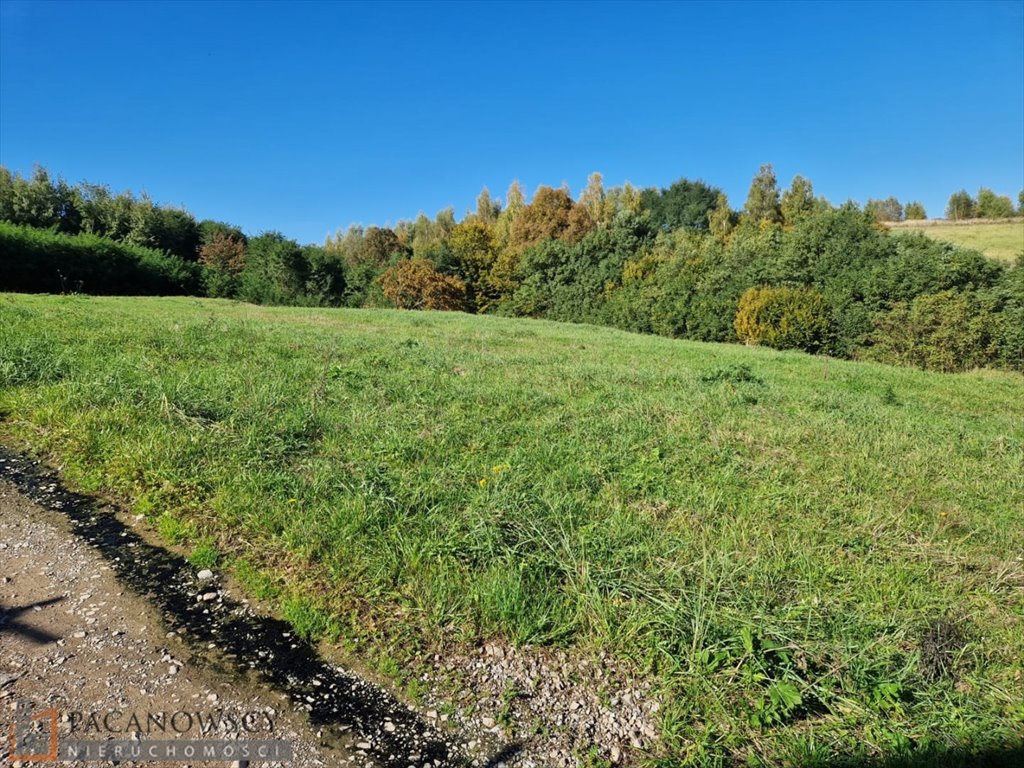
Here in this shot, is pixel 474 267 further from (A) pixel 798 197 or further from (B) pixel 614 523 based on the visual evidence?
(B) pixel 614 523

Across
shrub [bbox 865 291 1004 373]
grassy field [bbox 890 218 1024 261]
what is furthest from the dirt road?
grassy field [bbox 890 218 1024 261]

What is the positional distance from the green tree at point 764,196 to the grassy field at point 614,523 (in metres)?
41.3

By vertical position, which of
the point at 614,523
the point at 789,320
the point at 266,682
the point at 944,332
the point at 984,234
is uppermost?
the point at 984,234

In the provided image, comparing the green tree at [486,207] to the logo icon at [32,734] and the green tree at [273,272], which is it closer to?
the green tree at [273,272]

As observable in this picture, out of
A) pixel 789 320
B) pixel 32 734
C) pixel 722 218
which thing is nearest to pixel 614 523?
pixel 32 734

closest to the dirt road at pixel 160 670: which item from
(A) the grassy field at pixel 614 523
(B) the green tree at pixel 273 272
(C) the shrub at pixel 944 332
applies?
(A) the grassy field at pixel 614 523

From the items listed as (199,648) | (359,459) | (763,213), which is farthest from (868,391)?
(763,213)

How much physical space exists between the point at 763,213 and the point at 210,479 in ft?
156

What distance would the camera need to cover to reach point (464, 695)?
2113 millimetres

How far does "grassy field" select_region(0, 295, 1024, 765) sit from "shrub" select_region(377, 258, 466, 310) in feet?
92.9

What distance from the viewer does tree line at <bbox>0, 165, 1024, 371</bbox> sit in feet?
64.5

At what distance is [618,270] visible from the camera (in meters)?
32.2

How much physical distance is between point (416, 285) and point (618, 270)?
42.7ft

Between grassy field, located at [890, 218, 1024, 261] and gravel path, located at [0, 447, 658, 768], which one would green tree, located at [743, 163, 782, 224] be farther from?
gravel path, located at [0, 447, 658, 768]
